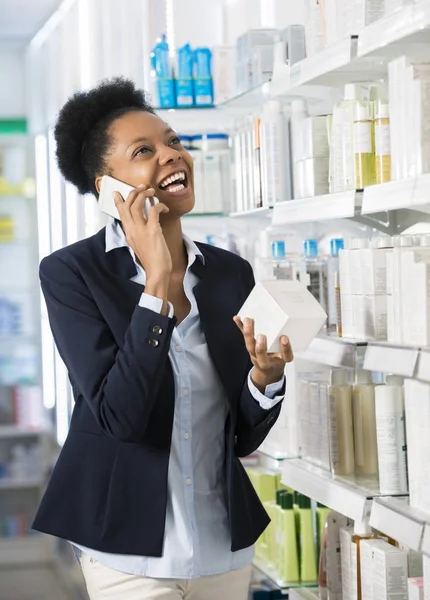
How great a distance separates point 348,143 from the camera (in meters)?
2.62

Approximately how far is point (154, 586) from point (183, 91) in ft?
7.84

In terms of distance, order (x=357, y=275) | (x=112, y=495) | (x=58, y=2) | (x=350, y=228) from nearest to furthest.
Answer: (x=112, y=495)
(x=357, y=275)
(x=350, y=228)
(x=58, y=2)

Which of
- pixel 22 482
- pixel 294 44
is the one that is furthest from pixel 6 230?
pixel 294 44

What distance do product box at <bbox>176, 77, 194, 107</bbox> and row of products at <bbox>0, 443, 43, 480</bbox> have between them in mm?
3960

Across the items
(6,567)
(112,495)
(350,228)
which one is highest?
(350,228)

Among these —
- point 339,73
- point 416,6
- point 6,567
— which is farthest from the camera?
point 6,567

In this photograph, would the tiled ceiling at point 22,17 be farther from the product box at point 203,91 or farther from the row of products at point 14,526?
the row of products at point 14,526

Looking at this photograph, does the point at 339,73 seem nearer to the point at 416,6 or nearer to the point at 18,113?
the point at 416,6

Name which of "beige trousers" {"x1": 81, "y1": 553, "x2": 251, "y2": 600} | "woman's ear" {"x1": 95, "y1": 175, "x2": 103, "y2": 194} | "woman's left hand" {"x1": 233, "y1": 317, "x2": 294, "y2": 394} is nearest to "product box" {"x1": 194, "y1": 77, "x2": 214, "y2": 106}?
"woman's ear" {"x1": 95, "y1": 175, "x2": 103, "y2": 194}

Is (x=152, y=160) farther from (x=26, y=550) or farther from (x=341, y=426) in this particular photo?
(x=26, y=550)

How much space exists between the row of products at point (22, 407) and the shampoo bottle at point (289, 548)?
4.15 metres

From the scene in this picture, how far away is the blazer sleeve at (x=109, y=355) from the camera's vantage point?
1.90 metres

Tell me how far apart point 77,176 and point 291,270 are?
0.92 meters

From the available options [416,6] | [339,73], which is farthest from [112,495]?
[339,73]
